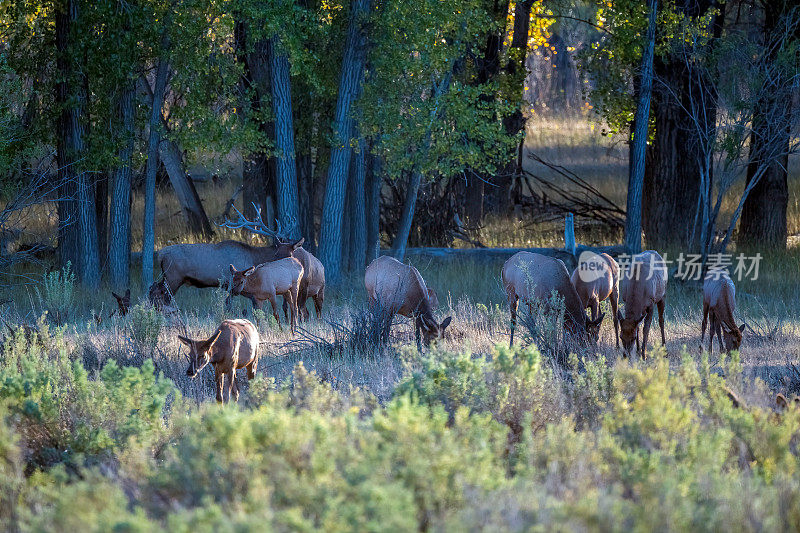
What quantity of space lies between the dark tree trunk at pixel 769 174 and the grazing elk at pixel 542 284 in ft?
25.1

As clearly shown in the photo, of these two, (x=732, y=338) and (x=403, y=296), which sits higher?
(x=403, y=296)

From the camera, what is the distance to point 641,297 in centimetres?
1121

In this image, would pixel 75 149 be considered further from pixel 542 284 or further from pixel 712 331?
pixel 712 331

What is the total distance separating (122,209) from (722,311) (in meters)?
10.3

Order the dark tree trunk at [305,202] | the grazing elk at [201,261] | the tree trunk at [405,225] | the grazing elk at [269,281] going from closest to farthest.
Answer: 1. the grazing elk at [269,281]
2. the grazing elk at [201,261]
3. the tree trunk at [405,225]
4. the dark tree trunk at [305,202]

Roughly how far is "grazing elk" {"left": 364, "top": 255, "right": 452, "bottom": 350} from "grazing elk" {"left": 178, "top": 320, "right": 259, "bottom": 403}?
258 centimetres

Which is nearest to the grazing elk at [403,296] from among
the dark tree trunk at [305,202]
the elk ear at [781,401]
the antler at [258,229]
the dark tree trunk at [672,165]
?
the antler at [258,229]

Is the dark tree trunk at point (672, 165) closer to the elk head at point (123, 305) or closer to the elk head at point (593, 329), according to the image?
the elk head at point (593, 329)

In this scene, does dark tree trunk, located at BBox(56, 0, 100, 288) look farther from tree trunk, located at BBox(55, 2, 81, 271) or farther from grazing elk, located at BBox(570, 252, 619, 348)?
grazing elk, located at BBox(570, 252, 619, 348)

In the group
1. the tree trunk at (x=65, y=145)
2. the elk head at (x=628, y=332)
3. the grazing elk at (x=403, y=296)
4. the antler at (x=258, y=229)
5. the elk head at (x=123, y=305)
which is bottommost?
the elk head at (x=123, y=305)

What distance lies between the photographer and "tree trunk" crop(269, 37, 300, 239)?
16.4m

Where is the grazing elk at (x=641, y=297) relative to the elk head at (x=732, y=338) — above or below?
above

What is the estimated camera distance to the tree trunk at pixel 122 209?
53.1 ft

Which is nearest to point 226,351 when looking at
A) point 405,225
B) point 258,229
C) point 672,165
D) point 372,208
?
point 258,229
